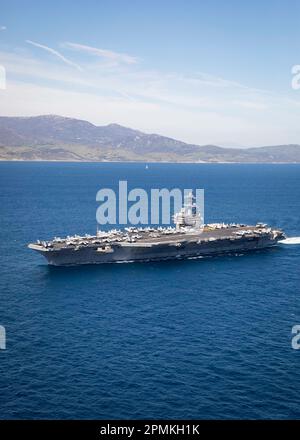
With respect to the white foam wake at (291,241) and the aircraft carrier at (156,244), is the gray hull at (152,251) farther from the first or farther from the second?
the white foam wake at (291,241)

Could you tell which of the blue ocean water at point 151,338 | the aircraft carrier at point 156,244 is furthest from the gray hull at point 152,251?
the blue ocean water at point 151,338

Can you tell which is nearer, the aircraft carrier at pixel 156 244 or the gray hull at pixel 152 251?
the gray hull at pixel 152 251

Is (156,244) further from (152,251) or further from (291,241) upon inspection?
(291,241)

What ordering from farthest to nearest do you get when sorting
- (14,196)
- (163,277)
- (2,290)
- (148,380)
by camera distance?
(14,196), (163,277), (2,290), (148,380)

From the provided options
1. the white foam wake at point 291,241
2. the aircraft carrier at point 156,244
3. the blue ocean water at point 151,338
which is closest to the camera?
the blue ocean water at point 151,338

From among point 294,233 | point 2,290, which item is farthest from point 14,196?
point 2,290

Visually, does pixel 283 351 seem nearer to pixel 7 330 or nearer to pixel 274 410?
pixel 274 410
